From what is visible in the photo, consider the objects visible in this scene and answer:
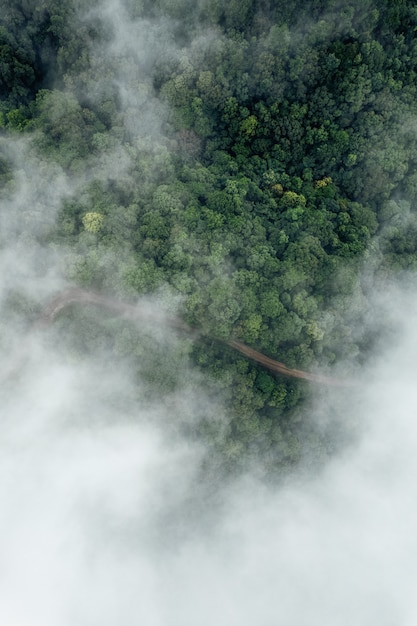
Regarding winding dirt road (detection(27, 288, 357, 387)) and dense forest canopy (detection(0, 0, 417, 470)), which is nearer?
winding dirt road (detection(27, 288, 357, 387))

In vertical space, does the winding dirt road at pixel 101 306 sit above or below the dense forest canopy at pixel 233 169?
below

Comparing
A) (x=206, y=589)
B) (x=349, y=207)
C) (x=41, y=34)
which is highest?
(x=41, y=34)

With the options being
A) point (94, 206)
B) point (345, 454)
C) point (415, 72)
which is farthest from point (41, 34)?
point (345, 454)

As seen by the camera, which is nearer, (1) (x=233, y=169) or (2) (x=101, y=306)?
(2) (x=101, y=306)

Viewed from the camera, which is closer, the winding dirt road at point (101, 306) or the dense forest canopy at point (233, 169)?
the winding dirt road at point (101, 306)

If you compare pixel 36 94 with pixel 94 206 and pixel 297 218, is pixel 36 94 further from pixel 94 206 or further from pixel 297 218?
pixel 297 218

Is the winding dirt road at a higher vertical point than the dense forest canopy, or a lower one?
lower

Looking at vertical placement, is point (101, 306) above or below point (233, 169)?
below

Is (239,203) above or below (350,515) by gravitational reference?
above
